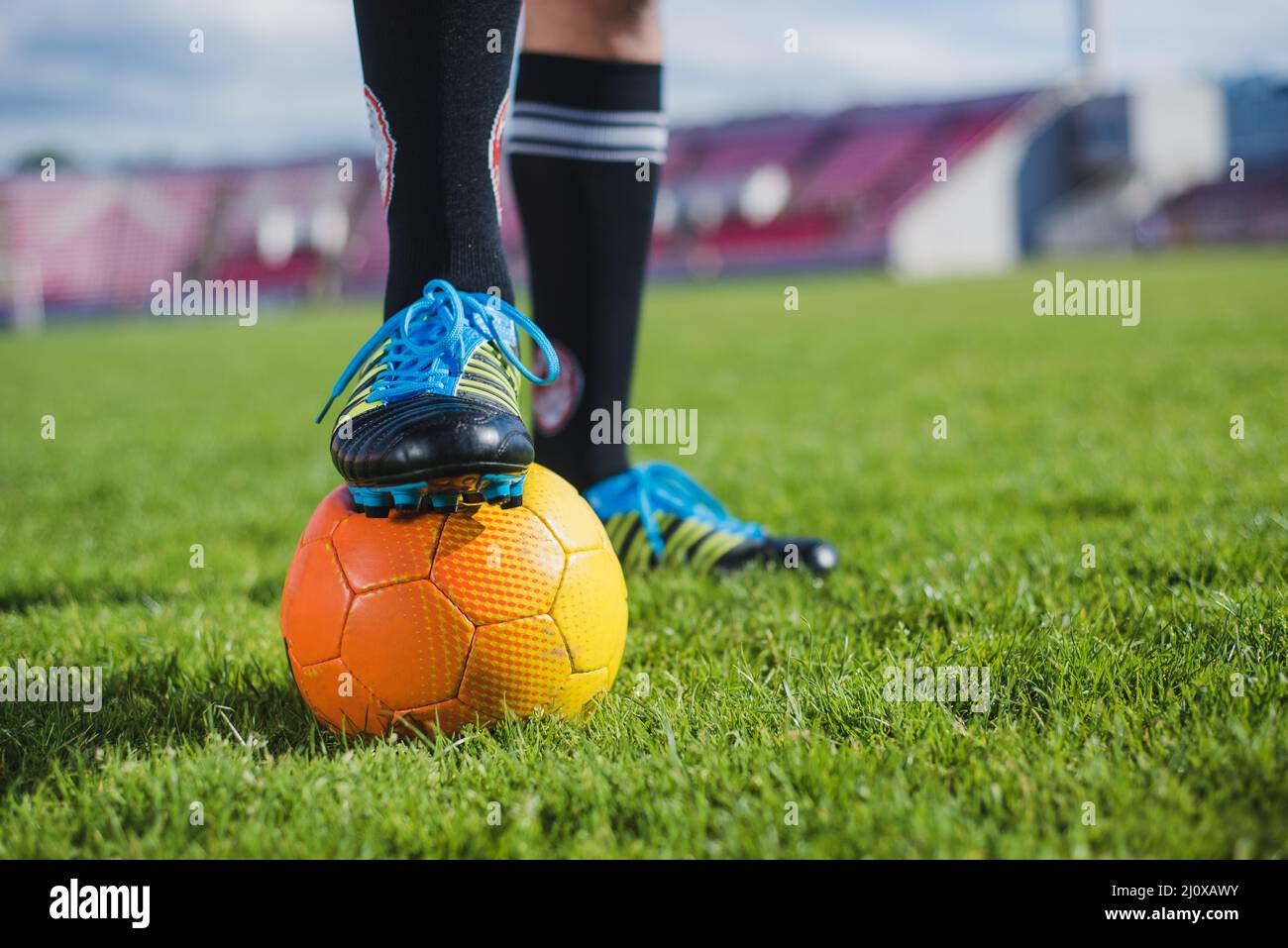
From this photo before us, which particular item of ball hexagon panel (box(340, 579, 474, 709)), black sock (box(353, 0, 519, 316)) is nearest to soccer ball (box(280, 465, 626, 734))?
ball hexagon panel (box(340, 579, 474, 709))

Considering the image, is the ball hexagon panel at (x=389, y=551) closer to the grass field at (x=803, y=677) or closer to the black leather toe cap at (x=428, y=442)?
the black leather toe cap at (x=428, y=442)

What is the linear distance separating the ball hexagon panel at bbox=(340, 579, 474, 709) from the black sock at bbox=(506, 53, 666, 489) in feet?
2.39

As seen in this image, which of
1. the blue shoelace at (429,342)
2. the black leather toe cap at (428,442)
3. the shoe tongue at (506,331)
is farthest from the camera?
the shoe tongue at (506,331)

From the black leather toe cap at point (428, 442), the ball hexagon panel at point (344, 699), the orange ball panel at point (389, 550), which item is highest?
the black leather toe cap at point (428, 442)

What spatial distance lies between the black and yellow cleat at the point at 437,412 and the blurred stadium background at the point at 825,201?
26952 mm

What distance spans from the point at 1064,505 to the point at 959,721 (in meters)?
1.43

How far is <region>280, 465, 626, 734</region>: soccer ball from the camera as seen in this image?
140 centimetres

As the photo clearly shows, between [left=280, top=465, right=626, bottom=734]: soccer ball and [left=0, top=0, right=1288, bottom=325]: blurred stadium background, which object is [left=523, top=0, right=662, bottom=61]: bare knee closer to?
[left=280, top=465, right=626, bottom=734]: soccer ball

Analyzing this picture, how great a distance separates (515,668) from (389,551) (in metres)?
0.23

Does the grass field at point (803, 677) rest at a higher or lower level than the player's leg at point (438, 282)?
lower

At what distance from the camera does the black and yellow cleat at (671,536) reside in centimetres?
209

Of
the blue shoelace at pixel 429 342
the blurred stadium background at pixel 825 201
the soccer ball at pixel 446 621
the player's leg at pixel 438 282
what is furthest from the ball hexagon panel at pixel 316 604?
the blurred stadium background at pixel 825 201

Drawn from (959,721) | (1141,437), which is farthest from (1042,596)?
Result: (1141,437)

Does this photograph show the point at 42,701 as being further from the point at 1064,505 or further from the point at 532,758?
the point at 1064,505
